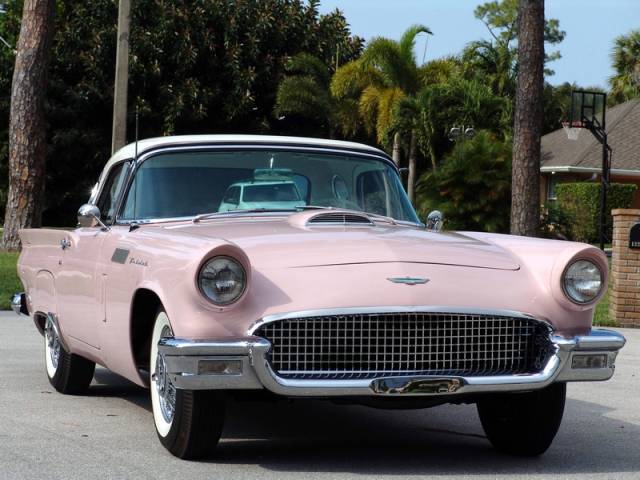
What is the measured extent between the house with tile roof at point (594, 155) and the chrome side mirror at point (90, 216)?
3388cm

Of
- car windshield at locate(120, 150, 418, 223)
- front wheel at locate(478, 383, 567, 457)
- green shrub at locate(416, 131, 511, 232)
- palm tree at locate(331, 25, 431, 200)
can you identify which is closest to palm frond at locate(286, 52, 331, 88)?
palm tree at locate(331, 25, 431, 200)

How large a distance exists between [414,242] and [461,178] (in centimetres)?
2115

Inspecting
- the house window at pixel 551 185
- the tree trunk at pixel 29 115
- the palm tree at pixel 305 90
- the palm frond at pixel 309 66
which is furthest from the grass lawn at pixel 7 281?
the house window at pixel 551 185

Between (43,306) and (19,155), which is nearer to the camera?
(43,306)

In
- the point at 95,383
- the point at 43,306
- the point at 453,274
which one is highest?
the point at 453,274

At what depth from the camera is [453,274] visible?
18.7 feet

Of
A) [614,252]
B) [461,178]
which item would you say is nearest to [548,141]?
[461,178]

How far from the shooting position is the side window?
7457 mm

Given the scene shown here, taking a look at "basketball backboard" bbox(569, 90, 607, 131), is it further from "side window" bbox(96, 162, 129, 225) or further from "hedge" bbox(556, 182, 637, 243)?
"side window" bbox(96, 162, 129, 225)

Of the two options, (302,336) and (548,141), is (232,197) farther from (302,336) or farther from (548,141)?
(548,141)

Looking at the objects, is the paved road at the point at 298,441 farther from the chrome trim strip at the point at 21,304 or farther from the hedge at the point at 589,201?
the hedge at the point at 589,201

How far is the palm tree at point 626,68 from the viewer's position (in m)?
52.5

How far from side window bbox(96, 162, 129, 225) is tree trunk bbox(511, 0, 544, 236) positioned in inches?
434

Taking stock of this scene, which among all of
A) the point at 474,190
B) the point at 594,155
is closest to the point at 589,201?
the point at 594,155
